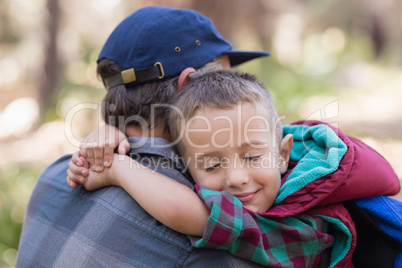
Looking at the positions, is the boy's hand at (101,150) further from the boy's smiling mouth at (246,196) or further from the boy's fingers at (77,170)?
the boy's smiling mouth at (246,196)

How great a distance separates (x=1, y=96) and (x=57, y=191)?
15581 millimetres

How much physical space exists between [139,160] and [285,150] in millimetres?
633

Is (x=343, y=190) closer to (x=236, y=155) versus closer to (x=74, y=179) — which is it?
(x=236, y=155)

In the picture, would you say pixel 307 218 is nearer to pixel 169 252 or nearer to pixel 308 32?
pixel 169 252

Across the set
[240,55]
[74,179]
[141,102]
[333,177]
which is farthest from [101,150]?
[240,55]

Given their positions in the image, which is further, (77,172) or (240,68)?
(240,68)

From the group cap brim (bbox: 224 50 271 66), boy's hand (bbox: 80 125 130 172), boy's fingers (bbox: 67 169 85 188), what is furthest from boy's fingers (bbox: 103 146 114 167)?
cap brim (bbox: 224 50 271 66)

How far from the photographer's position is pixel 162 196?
1.40 metres

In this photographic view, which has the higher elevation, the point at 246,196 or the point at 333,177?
the point at 333,177

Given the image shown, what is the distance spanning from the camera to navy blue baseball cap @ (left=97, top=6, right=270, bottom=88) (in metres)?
1.88

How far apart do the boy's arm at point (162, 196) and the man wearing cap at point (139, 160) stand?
52 millimetres

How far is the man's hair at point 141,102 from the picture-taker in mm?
1878

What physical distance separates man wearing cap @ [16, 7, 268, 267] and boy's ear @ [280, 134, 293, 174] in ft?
1.47

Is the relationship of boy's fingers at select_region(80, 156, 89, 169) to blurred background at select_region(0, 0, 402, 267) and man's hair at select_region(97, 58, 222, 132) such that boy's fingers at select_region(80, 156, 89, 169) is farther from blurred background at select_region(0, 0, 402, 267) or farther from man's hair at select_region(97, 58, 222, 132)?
blurred background at select_region(0, 0, 402, 267)
